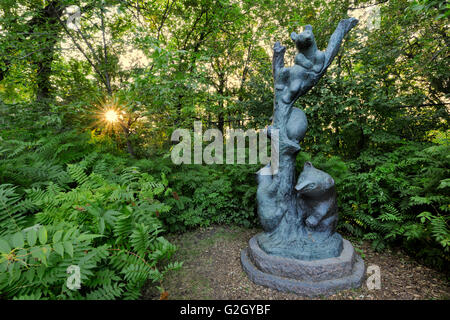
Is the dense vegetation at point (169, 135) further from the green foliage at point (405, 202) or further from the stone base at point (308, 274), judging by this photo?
the stone base at point (308, 274)

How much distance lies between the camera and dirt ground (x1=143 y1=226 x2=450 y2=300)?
7.93 feet

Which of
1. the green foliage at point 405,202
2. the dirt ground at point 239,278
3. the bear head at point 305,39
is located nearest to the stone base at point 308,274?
the dirt ground at point 239,278

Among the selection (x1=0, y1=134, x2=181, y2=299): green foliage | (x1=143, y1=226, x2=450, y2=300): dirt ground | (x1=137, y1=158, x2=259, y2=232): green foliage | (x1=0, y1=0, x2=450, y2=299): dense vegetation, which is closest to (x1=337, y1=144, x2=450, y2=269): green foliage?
(x1=0, y1=0, x2=450, y2=299): dense vegetation

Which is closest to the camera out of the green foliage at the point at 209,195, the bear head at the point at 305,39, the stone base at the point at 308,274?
the stone base at the point at 308,274

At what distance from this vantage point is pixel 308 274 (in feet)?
8.11

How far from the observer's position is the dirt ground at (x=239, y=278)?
7.93ft

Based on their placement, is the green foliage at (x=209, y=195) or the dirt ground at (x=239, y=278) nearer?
the dirt ground at (x=239, y=278)

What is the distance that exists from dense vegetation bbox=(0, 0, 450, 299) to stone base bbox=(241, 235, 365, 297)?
3.89 feet

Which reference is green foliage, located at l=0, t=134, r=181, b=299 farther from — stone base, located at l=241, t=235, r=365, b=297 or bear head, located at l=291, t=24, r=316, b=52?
bear head, located at l=291, t=24, r=316, b=52

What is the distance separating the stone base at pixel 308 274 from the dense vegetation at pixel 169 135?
1186 millimetres

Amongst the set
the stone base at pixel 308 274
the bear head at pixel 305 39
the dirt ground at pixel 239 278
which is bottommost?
the dirt ground at pixel 239 278
